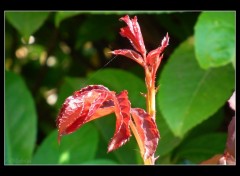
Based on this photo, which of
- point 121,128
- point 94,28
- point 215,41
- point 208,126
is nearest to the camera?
point 121,128

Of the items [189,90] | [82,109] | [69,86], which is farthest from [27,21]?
[82,109]

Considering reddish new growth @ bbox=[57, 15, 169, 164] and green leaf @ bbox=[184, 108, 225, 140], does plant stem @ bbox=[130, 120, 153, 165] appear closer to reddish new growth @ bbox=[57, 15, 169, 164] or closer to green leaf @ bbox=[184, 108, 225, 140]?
reddish new growth @ bbox=[57, 15, 169, 164]

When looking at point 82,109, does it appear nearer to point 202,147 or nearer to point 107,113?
point 107,113

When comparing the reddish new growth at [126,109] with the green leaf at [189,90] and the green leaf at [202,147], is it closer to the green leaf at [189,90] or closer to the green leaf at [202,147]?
the green leaf at [189,90]

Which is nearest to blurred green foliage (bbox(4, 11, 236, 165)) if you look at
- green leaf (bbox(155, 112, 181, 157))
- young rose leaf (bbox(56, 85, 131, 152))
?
green leaf (bbox(155, 112, 181, 157))

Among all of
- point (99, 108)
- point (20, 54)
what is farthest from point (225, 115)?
point (99, 108)

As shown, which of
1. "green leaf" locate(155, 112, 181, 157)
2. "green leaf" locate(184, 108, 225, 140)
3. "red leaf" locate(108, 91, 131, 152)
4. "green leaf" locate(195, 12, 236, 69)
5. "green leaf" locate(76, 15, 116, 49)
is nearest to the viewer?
"red leaf" locate(108, 91, 131, 152)
